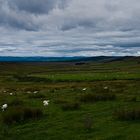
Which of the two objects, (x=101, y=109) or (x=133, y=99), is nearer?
(x=101, y=109)

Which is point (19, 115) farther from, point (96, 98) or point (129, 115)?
point (96, 98)

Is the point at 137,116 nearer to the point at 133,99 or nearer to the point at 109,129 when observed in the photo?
the point at 109,129

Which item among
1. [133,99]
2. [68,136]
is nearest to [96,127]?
[68,136]

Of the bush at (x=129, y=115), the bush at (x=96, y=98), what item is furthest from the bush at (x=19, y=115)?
the bush at (x=96, y=98)

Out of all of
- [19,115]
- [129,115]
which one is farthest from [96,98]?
[129,115]

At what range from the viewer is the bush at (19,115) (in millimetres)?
18453

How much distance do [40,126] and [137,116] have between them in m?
5.10

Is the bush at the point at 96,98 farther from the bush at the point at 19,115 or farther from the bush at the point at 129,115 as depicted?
the bush at the point at 129,115

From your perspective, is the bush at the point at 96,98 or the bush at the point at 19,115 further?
the bush at the point at 96,98

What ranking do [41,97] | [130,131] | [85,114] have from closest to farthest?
[130,131] < [85,114] < [41,97]

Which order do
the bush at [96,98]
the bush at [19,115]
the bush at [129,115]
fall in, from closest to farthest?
the bush at [129,115], the bush at [19,115], the bush at [96,98]

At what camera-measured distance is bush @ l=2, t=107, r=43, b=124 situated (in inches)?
727

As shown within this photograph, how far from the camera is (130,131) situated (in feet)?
47.3

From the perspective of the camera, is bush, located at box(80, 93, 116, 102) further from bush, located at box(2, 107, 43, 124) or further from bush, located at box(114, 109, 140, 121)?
bush, located at box(114, 109, 140, 121)
